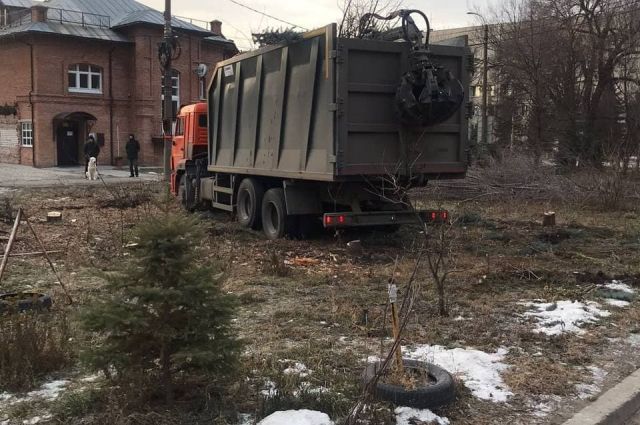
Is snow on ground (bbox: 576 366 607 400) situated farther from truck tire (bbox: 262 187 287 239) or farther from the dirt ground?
truck tire (bbox: 262 187 287 239)

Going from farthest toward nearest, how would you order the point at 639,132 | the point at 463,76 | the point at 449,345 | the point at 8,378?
1. the point at 639,132
2. the point at 463,76
3. the point at 449,345
4. the point at 8,378

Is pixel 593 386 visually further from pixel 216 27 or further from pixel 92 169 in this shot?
pixel 216 27

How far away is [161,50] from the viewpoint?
20328 mm

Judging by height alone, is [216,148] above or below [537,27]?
below

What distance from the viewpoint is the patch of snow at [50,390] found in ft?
13.6

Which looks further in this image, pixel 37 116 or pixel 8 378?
pixel 37 116

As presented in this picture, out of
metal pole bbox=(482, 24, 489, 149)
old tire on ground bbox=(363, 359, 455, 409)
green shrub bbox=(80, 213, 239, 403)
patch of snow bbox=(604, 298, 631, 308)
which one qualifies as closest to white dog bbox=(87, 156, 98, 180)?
metal pole bbox=(482, 24, 489, 149)

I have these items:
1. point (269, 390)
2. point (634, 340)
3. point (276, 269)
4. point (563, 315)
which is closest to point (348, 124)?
point (276, 269)

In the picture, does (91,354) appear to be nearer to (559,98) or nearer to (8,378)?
(8,378)

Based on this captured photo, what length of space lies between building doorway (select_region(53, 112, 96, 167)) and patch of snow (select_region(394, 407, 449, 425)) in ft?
115

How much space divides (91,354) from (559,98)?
27.9m

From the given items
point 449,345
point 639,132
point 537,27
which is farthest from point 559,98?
point 449,345

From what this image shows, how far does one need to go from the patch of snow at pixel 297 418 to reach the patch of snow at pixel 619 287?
5.04 metres

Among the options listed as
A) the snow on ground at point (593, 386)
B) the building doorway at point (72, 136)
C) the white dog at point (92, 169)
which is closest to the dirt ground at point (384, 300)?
the snow on ground at point (593, 386)
